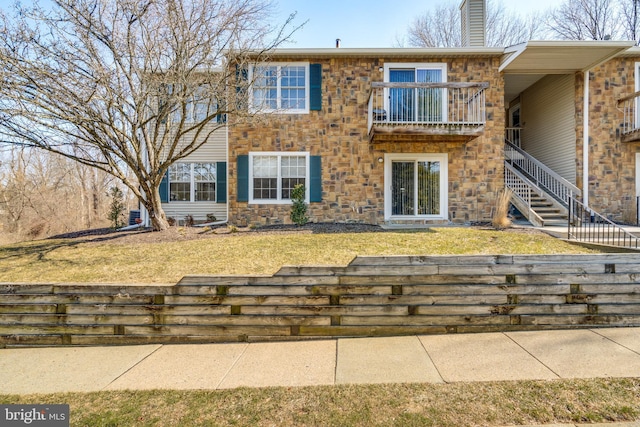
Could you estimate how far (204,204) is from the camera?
11.5m

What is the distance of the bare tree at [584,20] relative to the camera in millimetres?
18062

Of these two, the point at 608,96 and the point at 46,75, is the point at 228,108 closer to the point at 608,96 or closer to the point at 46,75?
the point at 46,75

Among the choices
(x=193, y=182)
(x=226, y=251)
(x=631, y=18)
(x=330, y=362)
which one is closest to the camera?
(x=330, y=362)

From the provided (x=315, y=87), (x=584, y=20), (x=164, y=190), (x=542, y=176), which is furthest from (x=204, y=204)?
(x=584, y=20)

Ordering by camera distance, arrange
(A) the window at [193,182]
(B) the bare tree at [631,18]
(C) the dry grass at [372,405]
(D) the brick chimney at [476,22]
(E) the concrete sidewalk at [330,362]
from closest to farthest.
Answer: (C) the dry grass at [372,405]
(E) the concrete sidewalk at [330,362]
(D) the brick chimney at [476,22]
(A) the window at [193,182]
(B) the bare tree at [631,18]

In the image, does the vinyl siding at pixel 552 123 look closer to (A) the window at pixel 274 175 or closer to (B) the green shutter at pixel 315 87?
(B) the green shutter at pixel 315 87

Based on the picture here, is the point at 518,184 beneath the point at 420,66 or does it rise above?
beneath

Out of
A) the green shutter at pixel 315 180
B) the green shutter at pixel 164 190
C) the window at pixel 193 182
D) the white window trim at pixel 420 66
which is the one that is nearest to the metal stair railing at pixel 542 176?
the white window trim at pixel 420 66

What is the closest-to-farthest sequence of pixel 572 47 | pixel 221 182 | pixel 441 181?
1. pixel 572 47
2. pixel 441 181
3. pixel 221 182

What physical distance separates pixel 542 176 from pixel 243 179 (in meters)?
10.7

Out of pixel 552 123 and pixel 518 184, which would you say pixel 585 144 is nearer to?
pixel 552 123

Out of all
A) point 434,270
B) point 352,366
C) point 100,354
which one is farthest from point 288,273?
point 100,354

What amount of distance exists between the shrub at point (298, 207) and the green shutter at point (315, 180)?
1.28ft

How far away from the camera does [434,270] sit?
359 cm
